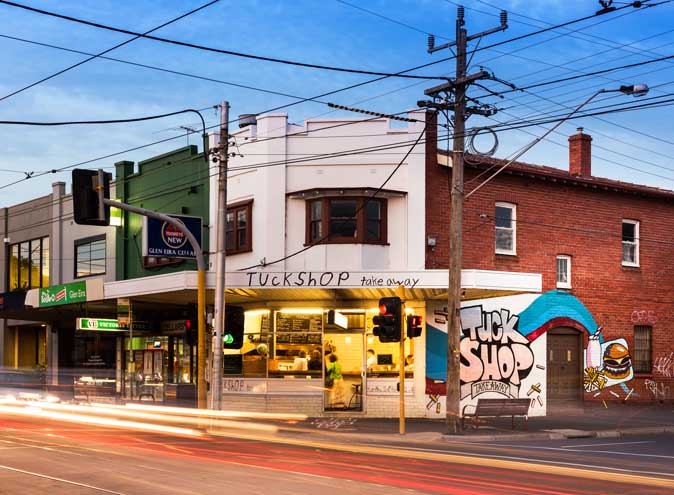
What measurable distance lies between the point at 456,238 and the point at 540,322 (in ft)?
25.8

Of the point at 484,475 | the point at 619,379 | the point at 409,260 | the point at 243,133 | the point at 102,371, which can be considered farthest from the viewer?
the point at 102,371

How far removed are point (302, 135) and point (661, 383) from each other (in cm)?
1565

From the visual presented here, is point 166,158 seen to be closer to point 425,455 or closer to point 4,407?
point 4,407

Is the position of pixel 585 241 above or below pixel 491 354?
above

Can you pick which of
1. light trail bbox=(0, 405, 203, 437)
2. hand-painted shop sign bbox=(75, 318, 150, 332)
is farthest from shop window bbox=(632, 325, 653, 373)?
hand-painted shop sign bbox=(75, 318, 150, 332)

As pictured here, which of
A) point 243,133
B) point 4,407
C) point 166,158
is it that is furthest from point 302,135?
point 4,407

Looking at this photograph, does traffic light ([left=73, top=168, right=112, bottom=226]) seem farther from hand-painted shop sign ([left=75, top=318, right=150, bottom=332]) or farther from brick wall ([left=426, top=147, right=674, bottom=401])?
hand-painted shop sign ([left=75, top=318, right=150, bottom=332])

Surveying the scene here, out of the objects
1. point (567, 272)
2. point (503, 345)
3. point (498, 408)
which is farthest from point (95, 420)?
point (567, 272)

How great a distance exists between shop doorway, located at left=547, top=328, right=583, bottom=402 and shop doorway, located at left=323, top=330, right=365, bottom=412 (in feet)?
20.8

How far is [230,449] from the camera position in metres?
18.3

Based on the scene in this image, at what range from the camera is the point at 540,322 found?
3038 cm

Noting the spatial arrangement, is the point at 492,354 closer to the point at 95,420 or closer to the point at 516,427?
the point at 516,427

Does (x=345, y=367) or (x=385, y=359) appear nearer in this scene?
(x=385, y=359)

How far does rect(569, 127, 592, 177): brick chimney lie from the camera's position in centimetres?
3334
